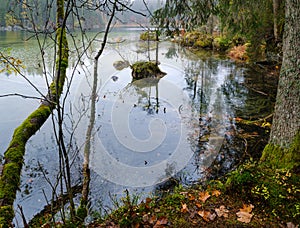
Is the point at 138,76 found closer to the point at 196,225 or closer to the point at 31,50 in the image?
the point at 31,50

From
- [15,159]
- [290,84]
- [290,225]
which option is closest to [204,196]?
[290,225]

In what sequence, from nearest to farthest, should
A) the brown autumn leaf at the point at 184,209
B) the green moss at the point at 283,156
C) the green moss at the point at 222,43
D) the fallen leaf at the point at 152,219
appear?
1. the fallen leaf at the point at 152,219
2. the brown autumn leaf at the point at 184,209
3. the green moss at the point at 283,156
4. the green moss at the point at 222,43

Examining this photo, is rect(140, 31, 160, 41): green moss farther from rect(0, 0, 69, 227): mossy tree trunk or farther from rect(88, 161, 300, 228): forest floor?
rect(88, 161, 300, 228): forest floor

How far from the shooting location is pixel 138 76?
12320mm

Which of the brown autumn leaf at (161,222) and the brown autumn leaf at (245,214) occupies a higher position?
the brown autumn leaf at (245,214)

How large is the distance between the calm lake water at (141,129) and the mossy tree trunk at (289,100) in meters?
2.00

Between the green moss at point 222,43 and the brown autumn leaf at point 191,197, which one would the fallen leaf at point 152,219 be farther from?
the green moss at point 222,43

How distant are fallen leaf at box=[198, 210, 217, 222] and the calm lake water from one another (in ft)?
4.65

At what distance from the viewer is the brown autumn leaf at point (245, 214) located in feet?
7.66

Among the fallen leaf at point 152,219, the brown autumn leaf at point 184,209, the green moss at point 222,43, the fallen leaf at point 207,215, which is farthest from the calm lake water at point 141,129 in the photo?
the green moss at point 222,43

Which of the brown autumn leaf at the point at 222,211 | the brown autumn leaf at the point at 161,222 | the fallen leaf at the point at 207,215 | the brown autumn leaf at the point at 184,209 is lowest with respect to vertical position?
the brown autumn leaf at the point at 161,222

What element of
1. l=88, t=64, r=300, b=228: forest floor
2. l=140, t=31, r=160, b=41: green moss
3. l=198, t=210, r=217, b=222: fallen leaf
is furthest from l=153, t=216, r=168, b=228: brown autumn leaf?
l=140, t=31, r=160, b=41: green moss

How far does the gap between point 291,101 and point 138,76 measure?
9.71m

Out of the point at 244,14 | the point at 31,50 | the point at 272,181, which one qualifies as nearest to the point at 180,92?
the point at 244,14
